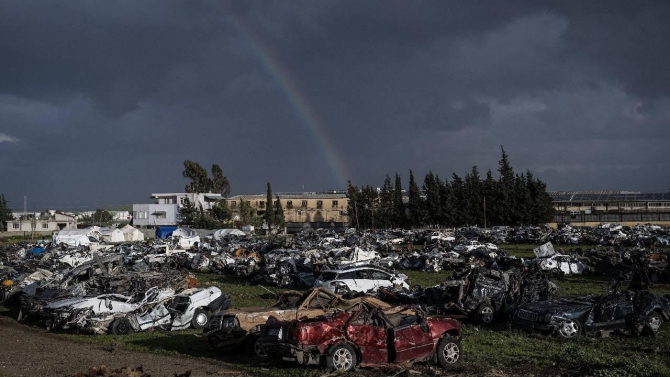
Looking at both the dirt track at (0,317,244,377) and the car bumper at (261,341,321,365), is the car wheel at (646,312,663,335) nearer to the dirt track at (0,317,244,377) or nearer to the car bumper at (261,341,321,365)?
the car bumper at (261,341,321,365)

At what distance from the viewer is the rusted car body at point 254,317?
1293 cm

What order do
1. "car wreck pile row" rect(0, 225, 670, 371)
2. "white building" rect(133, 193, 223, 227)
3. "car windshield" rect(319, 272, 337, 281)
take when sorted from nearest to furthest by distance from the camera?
"car wreck pile row" rect(0, 225, 670, 371) → "car windshield" rect(319, 272, 337, 281) → "white building" rect(133, 193, 223, 227)

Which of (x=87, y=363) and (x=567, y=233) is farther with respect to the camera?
(x=567, y=233)

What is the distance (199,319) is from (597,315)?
1132 centimetres

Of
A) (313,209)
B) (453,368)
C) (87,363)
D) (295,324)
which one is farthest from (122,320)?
(313,209)

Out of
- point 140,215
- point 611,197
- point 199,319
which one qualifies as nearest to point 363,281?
point 199,319

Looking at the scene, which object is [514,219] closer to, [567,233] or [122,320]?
[567,233]

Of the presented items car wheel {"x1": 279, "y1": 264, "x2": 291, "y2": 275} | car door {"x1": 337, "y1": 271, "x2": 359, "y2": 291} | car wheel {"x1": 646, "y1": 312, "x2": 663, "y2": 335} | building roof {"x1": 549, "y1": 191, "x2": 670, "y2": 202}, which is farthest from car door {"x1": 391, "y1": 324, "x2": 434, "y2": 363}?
building roof {"x1": 549, "y1": 191, "x2": 670, "y2": 202}

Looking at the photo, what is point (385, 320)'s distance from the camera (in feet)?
37.9

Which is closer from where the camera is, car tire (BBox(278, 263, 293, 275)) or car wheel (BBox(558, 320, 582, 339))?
car wheel (BBox(558, 320, 582, 339))

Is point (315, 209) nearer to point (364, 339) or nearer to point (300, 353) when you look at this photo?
point (364, 339)

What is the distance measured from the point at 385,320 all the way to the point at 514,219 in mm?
89117

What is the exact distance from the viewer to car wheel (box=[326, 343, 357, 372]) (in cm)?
1080

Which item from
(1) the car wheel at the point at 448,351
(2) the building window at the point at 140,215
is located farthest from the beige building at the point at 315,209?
(1) the car wheel at the point at 448,351
